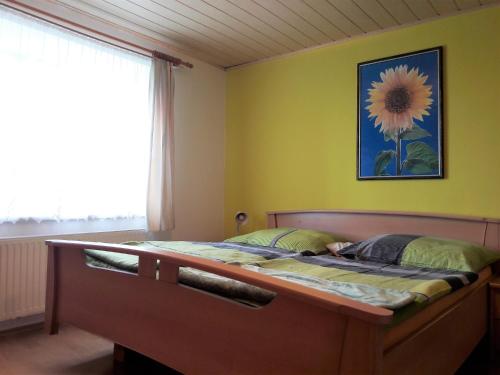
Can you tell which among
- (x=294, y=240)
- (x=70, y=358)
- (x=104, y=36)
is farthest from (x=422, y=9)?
(x=70, y=358)

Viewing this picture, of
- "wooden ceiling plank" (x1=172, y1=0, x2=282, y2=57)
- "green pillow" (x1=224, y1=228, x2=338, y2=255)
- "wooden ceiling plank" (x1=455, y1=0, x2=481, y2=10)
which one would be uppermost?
"wooden ceiling plank" (x1=172, y1=0, x2=282, y2=57)

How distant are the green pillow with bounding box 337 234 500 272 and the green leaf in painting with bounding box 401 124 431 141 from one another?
751 millimetres

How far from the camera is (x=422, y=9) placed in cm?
266

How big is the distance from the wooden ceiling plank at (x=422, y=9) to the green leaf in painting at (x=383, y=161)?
965mm

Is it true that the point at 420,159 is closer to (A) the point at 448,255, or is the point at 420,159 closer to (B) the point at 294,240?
(A) the point at 448,255

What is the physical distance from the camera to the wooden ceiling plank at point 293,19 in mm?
2648

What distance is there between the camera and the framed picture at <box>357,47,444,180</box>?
274cm

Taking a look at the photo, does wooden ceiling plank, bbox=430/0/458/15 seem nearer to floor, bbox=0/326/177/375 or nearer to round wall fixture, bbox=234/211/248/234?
round wall fixture, bbox=234/211/248/234

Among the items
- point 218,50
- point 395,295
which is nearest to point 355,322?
point 395,295

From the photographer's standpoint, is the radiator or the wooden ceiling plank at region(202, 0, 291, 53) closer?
the radiator

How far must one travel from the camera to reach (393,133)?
115 inches

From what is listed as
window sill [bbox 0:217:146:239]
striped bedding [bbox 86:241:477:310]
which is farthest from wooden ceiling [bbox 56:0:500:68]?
striped bedding [bbox 86:241:477:310]

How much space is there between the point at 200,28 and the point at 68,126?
124cm

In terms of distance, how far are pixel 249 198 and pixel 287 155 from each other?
1.89ft
